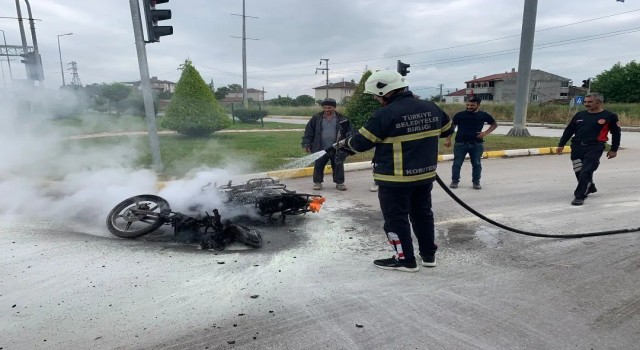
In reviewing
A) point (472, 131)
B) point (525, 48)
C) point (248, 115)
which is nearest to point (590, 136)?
point (472, 131)

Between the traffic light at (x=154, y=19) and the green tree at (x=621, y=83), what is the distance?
52925mm

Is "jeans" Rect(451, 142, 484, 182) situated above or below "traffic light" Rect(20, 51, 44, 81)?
below

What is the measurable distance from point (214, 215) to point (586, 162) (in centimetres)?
546

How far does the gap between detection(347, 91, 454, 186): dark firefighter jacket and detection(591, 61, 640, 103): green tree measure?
54097mm

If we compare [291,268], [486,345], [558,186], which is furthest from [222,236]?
[558,186]

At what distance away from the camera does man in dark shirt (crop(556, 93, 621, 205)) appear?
5.97m

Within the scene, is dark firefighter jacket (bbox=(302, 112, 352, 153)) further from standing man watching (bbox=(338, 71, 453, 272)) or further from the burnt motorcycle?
standing man watching (bbox=(338, 71, 453, 272))

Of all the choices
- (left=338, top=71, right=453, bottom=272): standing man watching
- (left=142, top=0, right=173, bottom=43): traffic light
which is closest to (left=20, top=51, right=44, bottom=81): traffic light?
(left=142, top=0, right=173, bottom=43): traffic light

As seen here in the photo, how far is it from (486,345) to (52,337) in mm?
2855

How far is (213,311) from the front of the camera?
304cm

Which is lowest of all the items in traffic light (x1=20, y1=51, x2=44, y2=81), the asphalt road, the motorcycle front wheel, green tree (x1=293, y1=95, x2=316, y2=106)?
the asphalt road

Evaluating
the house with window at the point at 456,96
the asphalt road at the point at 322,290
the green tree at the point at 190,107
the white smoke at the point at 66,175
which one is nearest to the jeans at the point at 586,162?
the asphalt road at the point at 322,290

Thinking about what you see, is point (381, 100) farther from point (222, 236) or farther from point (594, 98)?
point (594, 98)

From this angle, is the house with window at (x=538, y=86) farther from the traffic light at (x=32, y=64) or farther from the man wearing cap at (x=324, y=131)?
the man wearing cap at (x=324, y=131)
